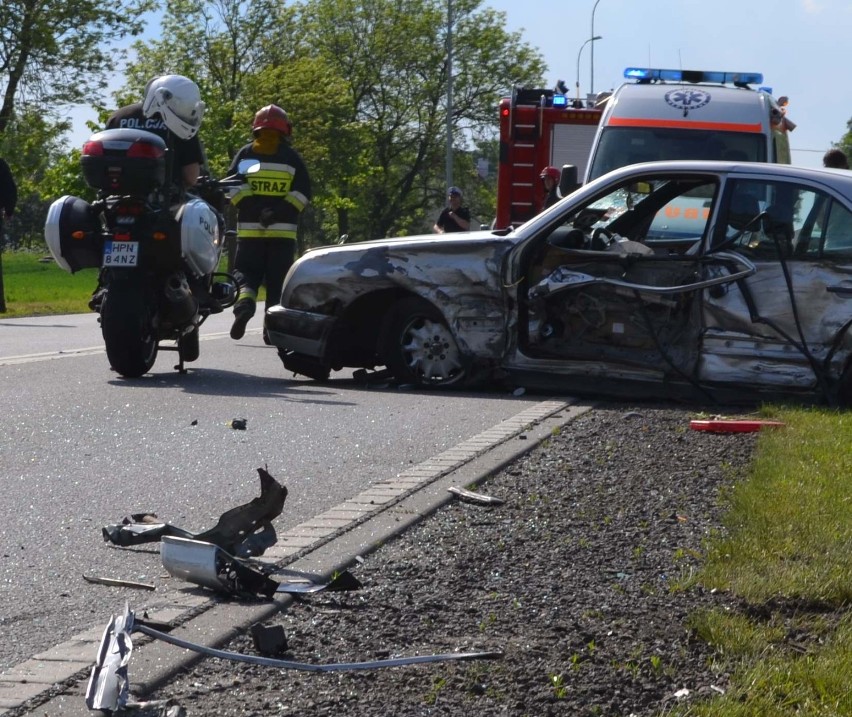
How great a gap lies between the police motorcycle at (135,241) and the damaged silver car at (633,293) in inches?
31.3

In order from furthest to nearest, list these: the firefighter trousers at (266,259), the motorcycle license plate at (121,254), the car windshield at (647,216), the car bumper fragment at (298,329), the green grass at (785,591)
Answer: the firefighter trousers at (266,259), the car bumper fragment at (298,329), the motorcycle license plate at (121,254), the car windshield at (647,216), the green grass at (785,591)

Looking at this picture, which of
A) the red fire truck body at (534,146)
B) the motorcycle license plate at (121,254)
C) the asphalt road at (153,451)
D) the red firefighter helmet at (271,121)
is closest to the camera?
the asphalt road at (153,451)

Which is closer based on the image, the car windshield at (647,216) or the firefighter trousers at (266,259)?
the car windshield at (647,216)

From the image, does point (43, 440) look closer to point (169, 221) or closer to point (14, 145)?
point (169, 221)

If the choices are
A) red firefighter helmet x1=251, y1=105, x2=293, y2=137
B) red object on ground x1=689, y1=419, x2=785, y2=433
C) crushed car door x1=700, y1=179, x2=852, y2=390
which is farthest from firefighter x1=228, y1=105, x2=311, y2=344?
red object on ground x1=689, y1=419, x2=785, y2=433

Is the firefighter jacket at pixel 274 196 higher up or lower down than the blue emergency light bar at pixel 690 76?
lower down

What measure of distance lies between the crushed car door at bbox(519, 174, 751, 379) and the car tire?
0.56m

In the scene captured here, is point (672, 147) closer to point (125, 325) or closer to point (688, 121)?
point (688, 121)

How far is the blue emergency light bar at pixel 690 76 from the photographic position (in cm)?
1603

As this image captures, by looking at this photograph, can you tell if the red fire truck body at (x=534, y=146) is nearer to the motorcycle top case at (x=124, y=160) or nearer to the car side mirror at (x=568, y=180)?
the car side mirror at (x=568, y=180)

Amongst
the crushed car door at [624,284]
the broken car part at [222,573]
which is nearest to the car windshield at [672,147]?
→ the crushed car door at [624,284]

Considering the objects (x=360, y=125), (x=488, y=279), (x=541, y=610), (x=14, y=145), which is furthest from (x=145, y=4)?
(x=541, y=610)

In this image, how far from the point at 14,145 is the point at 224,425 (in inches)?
1046

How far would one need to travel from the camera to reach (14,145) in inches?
1307
